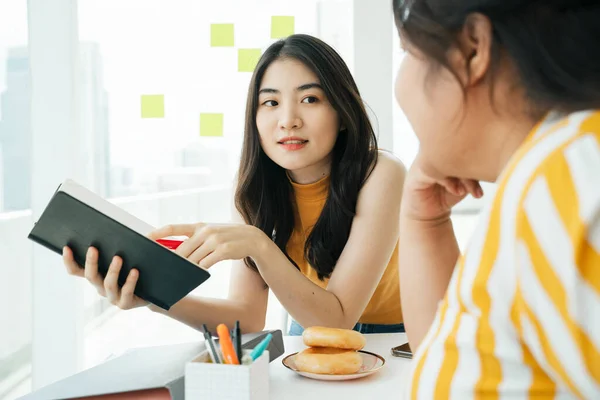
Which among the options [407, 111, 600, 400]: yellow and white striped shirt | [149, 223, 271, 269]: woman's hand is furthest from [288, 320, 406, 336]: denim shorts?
[407, 111, 600, 400]: yellow and white striped shirt

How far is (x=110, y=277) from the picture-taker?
43.1 inches

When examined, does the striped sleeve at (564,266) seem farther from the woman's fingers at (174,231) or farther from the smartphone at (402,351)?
the woman's fingers at (174,231)

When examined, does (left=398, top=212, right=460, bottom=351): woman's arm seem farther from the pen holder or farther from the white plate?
the pen holder

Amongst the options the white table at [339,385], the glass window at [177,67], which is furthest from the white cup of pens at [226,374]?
the glass window at [177,67]

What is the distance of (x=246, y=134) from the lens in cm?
160

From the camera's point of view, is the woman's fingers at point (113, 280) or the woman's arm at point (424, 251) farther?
the woman's fingers at point (113, 280)

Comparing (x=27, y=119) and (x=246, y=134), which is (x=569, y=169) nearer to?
(x=246, y=134)

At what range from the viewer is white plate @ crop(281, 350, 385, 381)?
0.92 m

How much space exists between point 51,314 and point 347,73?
→ 4.69ft

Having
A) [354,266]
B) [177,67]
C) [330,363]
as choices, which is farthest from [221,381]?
[177,67]

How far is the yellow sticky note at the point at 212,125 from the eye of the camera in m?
2.47

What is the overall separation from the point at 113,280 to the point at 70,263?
0.10 meters

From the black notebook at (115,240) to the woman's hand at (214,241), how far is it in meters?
0.05

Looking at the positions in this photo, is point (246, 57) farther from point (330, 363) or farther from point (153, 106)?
point (330, 363)
